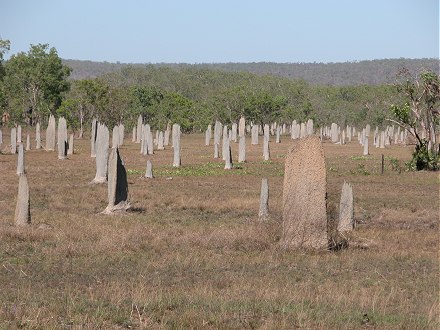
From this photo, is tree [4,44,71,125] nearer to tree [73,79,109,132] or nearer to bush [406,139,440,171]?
tree [73,79,109,132]

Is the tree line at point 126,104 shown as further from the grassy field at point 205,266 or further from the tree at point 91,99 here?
the grassy field at point 205,266

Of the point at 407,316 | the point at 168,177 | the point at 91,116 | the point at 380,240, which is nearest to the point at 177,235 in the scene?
the point at 380,240

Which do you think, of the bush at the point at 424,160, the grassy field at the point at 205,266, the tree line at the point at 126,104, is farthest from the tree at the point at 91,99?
the grassy field at the point at 205,266

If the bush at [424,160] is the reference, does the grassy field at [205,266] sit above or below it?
below

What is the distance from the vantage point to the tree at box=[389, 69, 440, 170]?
38609 mm

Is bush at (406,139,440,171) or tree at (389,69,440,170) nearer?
bush at (406,139,440,171)

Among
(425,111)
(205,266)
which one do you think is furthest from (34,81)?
(205,266)

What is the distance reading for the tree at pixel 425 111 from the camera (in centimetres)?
3861

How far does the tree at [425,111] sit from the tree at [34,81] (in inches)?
2149

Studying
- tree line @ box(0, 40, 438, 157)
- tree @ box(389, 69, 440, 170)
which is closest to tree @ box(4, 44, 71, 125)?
tree line @ box(0, 40, 438, 157)

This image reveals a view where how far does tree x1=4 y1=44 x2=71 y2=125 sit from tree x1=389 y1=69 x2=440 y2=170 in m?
54.6

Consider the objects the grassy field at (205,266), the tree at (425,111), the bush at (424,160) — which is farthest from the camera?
the tree at (425,111)

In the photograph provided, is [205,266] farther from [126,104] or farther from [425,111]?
[126,104]

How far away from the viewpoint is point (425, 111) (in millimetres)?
41281
